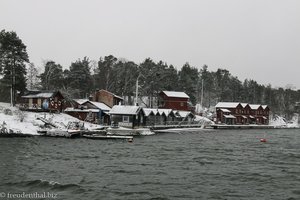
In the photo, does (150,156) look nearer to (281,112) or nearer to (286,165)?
(286,165)

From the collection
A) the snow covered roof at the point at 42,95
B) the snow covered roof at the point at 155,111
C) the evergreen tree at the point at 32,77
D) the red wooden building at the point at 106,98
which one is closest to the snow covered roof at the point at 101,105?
the red wooden building at the point at 106,98

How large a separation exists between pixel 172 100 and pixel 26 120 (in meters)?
53.6

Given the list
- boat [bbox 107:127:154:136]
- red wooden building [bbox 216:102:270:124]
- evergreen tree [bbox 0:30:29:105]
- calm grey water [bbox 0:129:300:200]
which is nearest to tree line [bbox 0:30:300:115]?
evergreen tree [bbox 0:30:29:105]

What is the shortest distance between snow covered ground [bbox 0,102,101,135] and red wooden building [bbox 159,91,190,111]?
126 ft

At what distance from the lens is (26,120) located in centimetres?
6531

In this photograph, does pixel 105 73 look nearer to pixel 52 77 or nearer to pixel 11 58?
pixel 52 77

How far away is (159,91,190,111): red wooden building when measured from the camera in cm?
11125

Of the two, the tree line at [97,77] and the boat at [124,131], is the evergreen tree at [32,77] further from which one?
the boat at [124,131]

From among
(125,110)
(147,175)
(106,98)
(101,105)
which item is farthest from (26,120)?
(147,175)

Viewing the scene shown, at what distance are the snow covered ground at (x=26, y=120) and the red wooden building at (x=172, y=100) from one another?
3842cm

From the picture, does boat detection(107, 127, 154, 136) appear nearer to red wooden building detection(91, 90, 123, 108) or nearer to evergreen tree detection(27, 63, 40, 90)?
red wooden building detection(91, 90, 123, 108)

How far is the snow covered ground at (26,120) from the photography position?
197 feet

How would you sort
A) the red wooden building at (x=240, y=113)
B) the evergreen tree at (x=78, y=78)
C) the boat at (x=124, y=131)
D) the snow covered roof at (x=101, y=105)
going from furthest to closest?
the red wooden building at (x=240, y=113)
the evergreen tree at (x=78, y=78)
the snow covered roof at (x=101, y=105)
the boat at (x=124, y=131)

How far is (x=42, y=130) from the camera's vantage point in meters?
60.5
